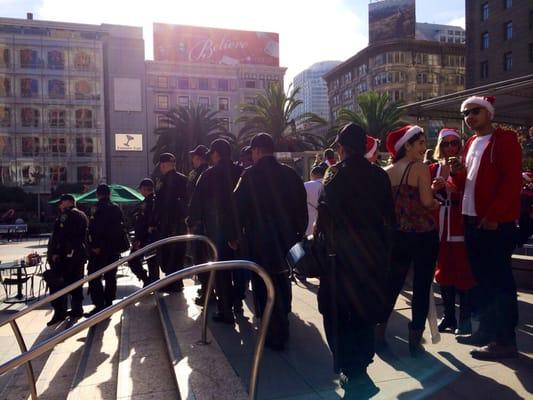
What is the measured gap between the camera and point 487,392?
10.0ft

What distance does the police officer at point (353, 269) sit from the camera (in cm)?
294

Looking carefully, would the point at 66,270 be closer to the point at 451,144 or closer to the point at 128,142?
the point at 451,144

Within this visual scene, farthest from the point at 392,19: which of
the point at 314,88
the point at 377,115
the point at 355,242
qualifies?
the point at 314,88

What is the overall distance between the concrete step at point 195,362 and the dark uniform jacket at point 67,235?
2453mm

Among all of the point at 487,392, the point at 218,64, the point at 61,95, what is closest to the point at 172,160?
the point at 487,392

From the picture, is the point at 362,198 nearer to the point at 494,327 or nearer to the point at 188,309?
the point at 494,327

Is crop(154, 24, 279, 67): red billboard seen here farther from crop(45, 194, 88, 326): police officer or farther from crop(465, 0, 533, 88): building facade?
crop(45, 194, 88, 326): police officer

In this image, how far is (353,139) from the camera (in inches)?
122

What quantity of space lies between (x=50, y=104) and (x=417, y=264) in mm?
57187

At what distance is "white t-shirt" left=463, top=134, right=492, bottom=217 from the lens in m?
3.75

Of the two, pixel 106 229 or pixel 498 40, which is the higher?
pixel 498 40

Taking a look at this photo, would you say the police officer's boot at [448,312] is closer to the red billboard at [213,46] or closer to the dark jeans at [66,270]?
the dark jeans at [66,270]

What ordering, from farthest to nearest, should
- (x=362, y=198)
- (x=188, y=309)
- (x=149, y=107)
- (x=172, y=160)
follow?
(x=149, y=107) < (x=172, y=160) < (x=188, y=309) < (x=362, y=198)

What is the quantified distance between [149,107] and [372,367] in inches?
2558
